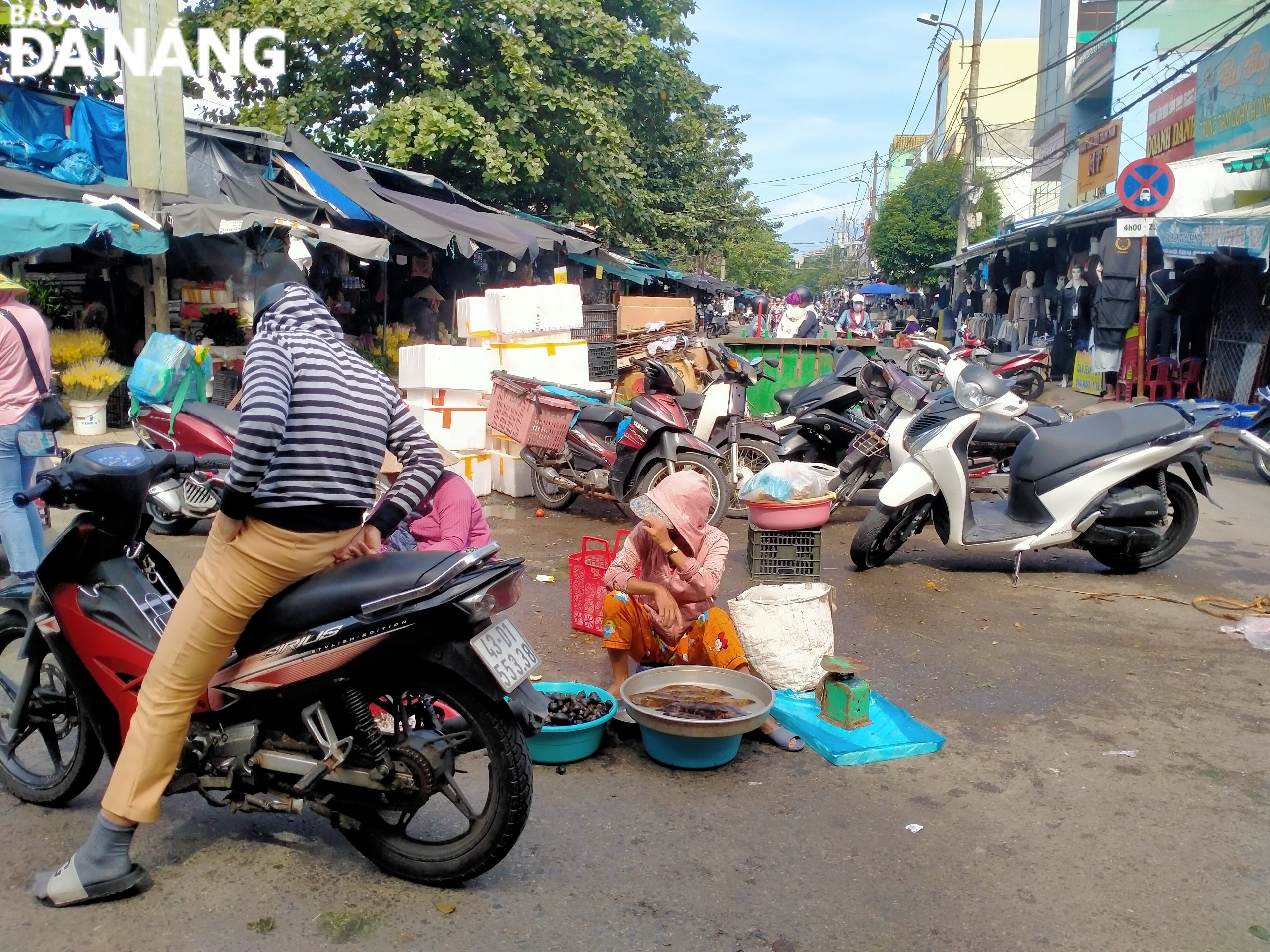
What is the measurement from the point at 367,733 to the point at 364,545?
562 mm

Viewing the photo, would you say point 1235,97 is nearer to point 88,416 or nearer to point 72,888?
point 88,416

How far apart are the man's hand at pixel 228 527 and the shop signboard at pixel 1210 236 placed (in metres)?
12.7

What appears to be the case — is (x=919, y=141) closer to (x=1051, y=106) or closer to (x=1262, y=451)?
(x=1051, y=106)

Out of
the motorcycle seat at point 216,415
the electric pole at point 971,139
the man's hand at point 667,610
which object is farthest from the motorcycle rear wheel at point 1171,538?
the electric pole at point 971,139

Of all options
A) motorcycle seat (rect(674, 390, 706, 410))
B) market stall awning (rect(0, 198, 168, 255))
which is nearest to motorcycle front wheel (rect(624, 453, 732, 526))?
motorcycle seat (rect(674, 390, 706, 410))

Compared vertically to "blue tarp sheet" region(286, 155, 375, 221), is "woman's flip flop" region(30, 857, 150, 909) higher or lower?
lower

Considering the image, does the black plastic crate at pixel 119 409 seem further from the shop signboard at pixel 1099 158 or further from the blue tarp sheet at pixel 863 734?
the shop signboard at pixel 1099 158

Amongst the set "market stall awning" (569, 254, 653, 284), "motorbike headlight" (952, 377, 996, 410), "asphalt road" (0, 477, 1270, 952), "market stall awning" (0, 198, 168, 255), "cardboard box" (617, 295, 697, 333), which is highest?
"market stall awning" (569, 254, 653, 284)

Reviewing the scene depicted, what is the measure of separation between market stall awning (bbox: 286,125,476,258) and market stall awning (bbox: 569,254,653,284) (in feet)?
11.7

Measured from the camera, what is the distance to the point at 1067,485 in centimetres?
683

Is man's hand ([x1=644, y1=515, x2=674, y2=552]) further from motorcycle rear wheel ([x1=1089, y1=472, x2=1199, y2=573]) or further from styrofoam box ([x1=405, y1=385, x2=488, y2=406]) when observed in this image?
styrofoam box ([x1=405, y1=385, x2=488, y2=406])

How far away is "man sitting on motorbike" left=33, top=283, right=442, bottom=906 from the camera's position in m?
2.81

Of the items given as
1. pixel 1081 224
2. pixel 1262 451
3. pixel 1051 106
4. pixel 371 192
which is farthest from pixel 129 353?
pixel 1051 106

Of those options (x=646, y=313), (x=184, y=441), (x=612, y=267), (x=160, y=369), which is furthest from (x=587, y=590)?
(x=612, y=267)
